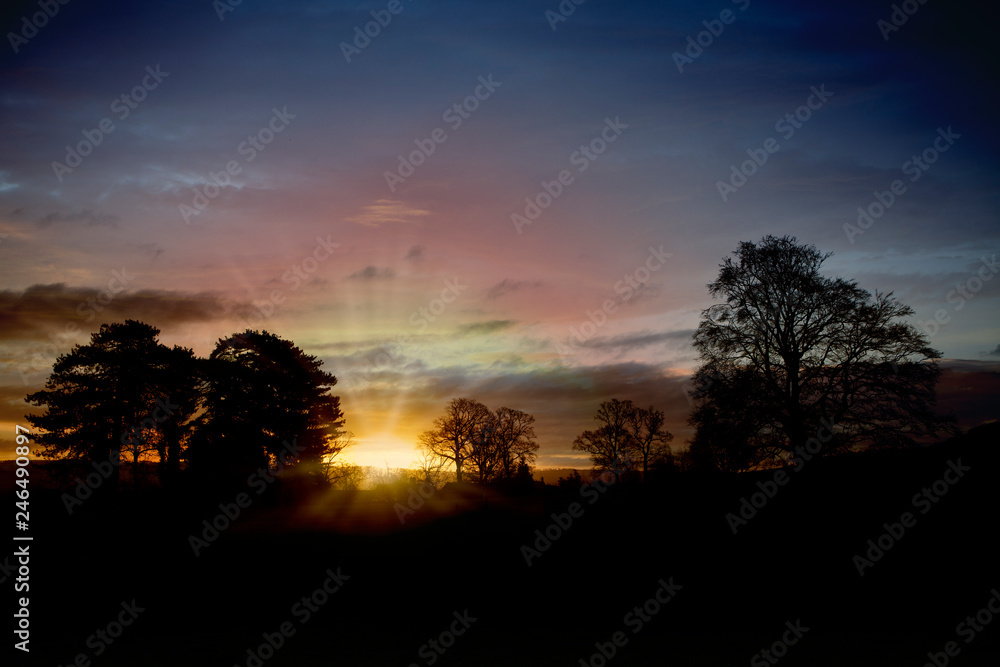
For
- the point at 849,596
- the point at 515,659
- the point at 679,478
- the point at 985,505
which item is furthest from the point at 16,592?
the point at 985,505

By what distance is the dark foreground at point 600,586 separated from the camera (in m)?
13.2

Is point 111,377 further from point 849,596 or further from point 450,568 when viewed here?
point 849,596

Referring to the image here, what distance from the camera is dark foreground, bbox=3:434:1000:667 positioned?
13180 mm

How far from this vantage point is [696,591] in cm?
1656

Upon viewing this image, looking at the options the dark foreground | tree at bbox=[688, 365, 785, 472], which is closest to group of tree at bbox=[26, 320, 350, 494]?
the dark foreground

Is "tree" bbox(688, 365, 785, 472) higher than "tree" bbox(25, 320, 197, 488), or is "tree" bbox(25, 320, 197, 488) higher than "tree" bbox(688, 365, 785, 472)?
"tree" bbox(25, 320, 197, 488)

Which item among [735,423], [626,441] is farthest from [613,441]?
[735,423]

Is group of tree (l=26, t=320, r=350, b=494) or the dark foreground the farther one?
group of tree (l=26, t=320, r=350, b=494)

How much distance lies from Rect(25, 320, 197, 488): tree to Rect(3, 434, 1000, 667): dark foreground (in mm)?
13177

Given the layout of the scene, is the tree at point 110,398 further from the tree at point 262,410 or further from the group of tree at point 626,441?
the group of tree at point 626,441

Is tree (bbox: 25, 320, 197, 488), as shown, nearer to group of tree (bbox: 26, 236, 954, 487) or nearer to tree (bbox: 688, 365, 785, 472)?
group of tree (bbox: 26, 236, 954, 487)

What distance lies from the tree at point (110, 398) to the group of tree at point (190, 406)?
6 centimetres

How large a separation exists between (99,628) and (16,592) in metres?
4.52

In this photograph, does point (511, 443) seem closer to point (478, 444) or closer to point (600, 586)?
point (478, 444)
